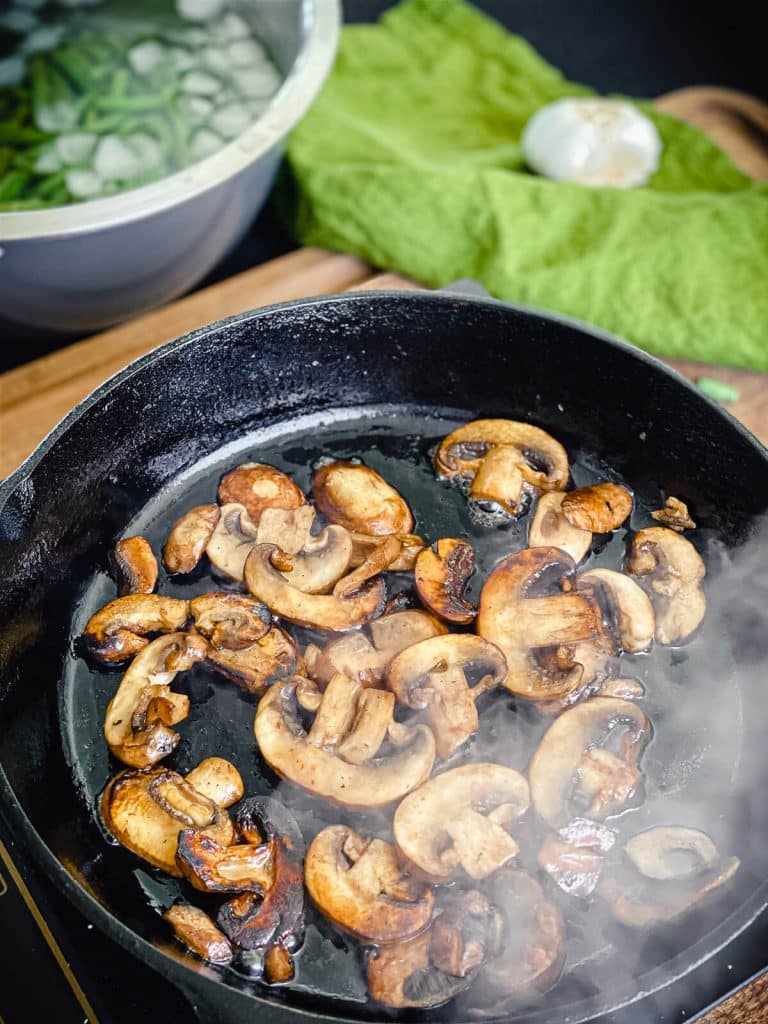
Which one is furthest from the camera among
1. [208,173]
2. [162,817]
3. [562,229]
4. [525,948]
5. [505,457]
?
[562,229]

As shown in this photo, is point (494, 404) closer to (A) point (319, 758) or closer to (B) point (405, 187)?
(B) point (405, 187)

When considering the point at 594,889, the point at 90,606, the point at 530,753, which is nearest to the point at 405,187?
the point at 90,606

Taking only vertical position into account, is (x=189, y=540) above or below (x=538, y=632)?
below

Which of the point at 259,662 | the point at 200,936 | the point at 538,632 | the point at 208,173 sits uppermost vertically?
the point at 208,173

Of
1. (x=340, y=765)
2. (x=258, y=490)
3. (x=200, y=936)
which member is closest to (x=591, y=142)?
(x=258, y=490)

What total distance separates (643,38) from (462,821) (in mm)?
3458

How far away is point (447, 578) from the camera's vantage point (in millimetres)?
1678

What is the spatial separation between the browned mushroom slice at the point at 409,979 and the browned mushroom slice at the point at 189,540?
0.74m

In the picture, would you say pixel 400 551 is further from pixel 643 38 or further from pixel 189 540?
pixel 643 38

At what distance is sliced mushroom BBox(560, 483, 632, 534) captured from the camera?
1773 mm

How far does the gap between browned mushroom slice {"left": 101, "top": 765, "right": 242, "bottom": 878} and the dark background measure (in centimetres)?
309

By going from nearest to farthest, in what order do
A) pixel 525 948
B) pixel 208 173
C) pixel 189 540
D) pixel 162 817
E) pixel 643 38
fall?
pixel 525 948 < pixel 162 817 < pixel 189 540 < pixel 208 173 < pixel 643 38

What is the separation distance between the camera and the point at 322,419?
81.3 inches

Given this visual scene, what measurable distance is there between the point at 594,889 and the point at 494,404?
99 cm
